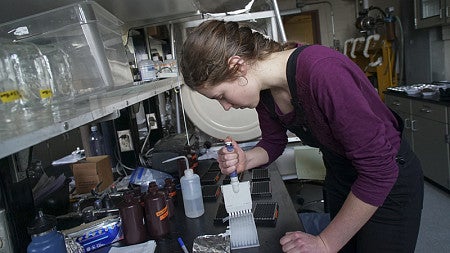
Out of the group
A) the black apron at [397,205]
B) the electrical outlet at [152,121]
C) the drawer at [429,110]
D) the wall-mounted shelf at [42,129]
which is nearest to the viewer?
the wall-mounted shelf at [42,129]

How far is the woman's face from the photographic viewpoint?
3.31 feet

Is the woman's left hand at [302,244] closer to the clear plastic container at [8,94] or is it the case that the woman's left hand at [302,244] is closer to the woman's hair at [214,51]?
the woman's hair at [214,51]

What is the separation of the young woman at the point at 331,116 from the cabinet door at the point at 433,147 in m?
2.17

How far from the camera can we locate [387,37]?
14.1ft

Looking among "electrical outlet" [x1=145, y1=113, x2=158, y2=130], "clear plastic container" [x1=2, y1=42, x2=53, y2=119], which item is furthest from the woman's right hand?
"electrical outlet" [x1=145, y1=113, x2=158, y2=130]

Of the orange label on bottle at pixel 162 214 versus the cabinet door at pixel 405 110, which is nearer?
the orange label on bottle at pixel 162 214

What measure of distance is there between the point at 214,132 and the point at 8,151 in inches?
65.9

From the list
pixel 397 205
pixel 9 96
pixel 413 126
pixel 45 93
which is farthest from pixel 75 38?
pixel 413 126

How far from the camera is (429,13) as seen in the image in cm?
351

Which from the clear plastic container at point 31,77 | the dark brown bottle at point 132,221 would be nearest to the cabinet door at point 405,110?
the dark brown bottle at point 132,221

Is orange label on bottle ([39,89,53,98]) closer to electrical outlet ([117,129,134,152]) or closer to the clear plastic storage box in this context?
the clear plastic storage box

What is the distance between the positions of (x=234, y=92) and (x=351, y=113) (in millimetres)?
348

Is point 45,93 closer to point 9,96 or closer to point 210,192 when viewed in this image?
point 9,96

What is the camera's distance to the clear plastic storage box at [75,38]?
3.65 ft
